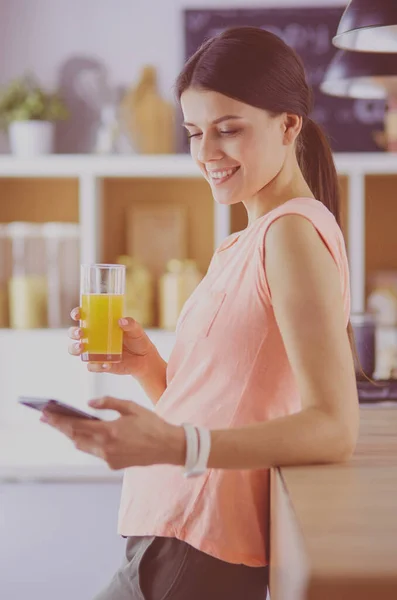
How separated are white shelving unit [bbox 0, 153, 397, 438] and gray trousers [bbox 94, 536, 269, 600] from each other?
2815 mm

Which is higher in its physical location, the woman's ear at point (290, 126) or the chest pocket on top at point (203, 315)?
the woman's ear at point (290, 126)

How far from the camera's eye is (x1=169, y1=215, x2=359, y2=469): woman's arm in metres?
0.96

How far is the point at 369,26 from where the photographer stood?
5.48 feet

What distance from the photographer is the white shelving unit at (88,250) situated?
13.0ft

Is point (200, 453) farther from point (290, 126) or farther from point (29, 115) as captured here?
point (29, 115)

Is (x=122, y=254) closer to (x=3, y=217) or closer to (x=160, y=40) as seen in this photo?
(x=3, y=217)

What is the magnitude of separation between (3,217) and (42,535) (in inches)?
70.4

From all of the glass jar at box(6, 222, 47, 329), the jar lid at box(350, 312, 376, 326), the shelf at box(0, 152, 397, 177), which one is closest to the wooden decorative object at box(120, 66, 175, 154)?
the shelf at box(0, 152, 397, 177)

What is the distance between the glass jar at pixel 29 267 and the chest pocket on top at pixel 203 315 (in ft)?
9.83

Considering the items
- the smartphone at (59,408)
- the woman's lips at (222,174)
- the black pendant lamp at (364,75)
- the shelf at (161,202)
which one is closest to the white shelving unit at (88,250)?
the shelf at (161,202)

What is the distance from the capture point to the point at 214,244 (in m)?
4.30

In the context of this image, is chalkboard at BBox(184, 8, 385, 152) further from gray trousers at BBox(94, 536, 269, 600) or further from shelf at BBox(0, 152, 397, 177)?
gray trousers at BBox(94, 536, 269, 600)

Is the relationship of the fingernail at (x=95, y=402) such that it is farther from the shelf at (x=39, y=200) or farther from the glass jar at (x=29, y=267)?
the shelf at (x=39, y=200)

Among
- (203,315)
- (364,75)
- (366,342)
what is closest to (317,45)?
(364,75)
